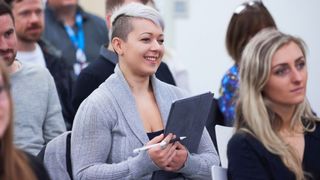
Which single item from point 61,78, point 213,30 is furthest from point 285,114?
point 213,30

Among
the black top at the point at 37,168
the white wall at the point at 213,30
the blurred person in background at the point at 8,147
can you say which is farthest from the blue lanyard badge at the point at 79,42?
the blurred person in background at the point at 8,147

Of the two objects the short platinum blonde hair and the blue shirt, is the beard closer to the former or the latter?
the short platinum blonde hair

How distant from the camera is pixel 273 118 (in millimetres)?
3340

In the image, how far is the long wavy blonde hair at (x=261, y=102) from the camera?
3.23 metres

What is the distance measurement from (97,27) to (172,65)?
105 centimetres

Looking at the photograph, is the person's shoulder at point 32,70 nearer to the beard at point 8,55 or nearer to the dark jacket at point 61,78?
the beard at point 8,55

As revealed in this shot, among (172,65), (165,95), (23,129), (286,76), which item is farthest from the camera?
(172,65)

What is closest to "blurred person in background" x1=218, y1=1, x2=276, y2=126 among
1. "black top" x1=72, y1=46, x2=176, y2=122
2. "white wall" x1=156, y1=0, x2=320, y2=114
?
"black top" x1=72, y1=46, x2=176, y2=122

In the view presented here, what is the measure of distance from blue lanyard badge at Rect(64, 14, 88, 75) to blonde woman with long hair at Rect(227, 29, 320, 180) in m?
2.67

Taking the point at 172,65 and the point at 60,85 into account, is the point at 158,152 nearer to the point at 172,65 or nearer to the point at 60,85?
the point at 60,85

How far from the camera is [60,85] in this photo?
503cm

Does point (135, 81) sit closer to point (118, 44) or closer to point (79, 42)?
point (118, 44)

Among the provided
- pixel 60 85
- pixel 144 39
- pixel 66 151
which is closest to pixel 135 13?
pixel 144 39

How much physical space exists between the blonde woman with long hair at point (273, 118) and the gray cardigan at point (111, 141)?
0.38m
